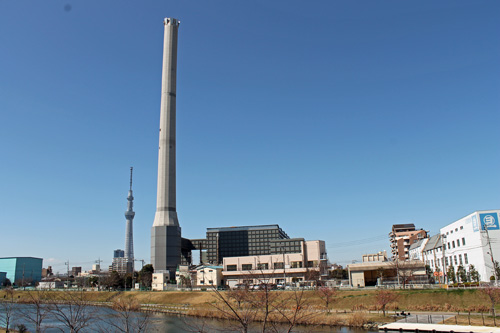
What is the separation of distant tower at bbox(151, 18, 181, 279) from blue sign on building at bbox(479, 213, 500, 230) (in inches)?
3213

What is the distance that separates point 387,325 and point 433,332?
195 inches

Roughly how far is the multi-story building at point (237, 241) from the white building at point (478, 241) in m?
91.7

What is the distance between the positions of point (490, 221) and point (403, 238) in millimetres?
64926

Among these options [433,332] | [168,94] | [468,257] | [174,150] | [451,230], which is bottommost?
[433,332]

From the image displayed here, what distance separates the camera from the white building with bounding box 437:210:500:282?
60.3 metres

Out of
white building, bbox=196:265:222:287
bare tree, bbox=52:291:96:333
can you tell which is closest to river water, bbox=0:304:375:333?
bare tree, bbox=52:291:96:333

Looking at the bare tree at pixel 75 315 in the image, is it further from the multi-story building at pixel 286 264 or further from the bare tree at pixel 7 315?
the multi-story building at pixel 286 264

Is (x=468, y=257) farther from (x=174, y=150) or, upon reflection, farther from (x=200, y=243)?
(x=200, y=243)

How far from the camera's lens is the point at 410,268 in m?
77.6

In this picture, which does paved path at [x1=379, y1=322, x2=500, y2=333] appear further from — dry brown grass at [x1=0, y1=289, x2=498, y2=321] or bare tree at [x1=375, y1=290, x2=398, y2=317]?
dry brown grass at [x1=0, y1=289, x2=498, y2=321]

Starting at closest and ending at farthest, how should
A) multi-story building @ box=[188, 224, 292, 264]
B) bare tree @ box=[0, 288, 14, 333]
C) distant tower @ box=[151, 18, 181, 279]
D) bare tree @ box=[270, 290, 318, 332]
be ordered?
bare tree @ box=[0, 288, 14, 333] < bare tree @ box=[270, 290, 318, 332] < distant tower @ box=[151, 18, 181, 279] < multi-story building @ box=[188, 224, 292, 264]

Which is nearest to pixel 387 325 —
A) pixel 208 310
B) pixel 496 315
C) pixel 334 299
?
pixel 496 315

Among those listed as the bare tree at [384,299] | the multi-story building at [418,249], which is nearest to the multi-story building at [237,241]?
the multi-story building at [418,249]

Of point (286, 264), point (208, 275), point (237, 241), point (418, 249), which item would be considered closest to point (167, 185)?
point (208, 275)
